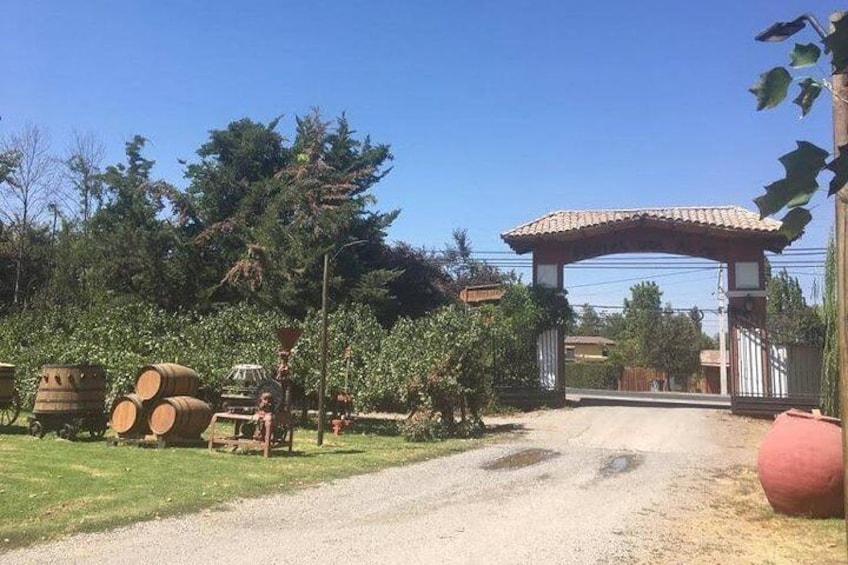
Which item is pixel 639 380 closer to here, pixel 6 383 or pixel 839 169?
pixel 6 383

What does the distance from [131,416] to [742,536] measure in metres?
11.3

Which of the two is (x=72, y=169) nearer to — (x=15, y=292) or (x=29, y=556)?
(x=15, y=292)

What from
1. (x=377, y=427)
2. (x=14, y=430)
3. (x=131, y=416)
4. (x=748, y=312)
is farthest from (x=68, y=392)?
(x=748, y=312)

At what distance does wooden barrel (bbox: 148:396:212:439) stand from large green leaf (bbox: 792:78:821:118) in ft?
44.5

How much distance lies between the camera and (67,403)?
14.9 meters

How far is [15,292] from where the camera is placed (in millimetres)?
30812

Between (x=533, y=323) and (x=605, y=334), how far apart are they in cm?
9280

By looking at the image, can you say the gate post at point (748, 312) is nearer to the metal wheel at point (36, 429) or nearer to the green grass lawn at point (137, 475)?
the green grass lawn at point (137, 475)

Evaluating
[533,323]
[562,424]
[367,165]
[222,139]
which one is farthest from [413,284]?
[562,424]

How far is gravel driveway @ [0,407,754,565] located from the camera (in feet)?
21.4

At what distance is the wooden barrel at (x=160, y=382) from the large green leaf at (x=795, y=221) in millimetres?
14139

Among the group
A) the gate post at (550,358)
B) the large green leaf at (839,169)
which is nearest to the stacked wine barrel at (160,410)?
the gate post at (550,358)

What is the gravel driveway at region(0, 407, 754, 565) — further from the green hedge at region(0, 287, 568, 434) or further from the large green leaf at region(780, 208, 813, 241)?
the large green leaf at region(780, 208, 813, 241)

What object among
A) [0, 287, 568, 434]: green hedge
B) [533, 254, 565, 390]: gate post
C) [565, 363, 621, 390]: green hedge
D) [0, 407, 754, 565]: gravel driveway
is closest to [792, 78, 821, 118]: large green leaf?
[0, 407, 754, 565]: gravel driveway
